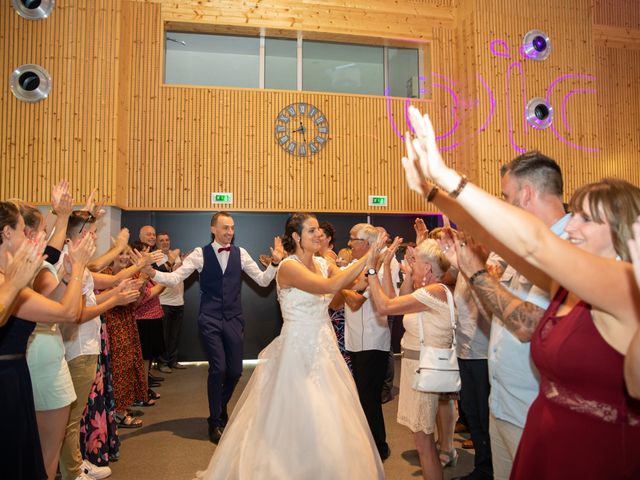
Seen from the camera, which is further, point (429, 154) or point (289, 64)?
point (289, 64)

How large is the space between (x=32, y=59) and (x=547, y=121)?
29.5ft

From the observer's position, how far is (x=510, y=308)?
7.15 feet

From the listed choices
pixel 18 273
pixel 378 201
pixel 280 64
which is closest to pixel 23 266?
pixel 18 273

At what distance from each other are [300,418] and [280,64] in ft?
24.4

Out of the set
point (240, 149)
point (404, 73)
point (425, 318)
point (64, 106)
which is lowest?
point (425, 318)

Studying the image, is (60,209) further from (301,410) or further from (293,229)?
(301,410)

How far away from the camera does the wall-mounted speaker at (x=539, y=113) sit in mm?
9016

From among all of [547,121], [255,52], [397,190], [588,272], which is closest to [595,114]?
[547,121]

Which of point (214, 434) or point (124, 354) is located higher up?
point (124, 354)

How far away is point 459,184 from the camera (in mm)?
1392

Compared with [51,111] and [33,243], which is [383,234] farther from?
[51,111]

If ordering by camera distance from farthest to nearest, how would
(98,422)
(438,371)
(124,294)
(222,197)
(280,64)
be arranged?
(280,64), (222,197), (98,422), (124,294), (438,371)

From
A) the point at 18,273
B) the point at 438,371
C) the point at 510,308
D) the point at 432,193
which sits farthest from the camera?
the point at 438,371

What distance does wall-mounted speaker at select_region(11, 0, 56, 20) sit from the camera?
7777 mm
